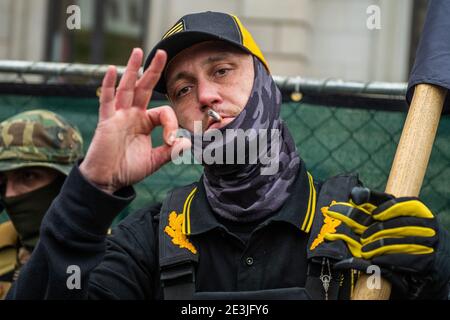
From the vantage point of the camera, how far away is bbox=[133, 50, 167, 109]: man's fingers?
2514mm

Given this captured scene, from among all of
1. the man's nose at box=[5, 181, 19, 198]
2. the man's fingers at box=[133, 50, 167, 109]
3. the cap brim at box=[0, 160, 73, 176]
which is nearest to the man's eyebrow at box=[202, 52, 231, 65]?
the man's fingers at box=[133, 50, 167, 109]

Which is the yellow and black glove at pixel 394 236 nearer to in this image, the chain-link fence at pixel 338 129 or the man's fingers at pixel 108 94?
the man's fingers at pixel 108 94

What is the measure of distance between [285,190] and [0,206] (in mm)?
1608

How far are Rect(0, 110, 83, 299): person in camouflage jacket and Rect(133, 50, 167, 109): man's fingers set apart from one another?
154cm

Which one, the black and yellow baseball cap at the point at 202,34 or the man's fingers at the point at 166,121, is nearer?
the man's fingers at the point at 166,121

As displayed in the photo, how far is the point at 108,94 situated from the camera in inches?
99.2

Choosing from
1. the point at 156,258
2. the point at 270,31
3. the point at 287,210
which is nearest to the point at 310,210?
the point at 287,210

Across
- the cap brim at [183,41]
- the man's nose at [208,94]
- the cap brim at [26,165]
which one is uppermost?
the cap brim at [183,41]

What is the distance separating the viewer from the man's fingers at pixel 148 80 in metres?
2.51

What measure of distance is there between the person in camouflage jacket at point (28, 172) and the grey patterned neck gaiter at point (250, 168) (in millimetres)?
1209

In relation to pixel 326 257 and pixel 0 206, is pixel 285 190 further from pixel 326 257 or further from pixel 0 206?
pixel 0 206

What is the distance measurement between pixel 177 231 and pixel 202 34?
64cm

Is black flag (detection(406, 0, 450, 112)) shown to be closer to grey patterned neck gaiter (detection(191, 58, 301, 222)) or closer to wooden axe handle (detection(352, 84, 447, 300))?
wooden axe handle (detection(352, 84, 447, 300))

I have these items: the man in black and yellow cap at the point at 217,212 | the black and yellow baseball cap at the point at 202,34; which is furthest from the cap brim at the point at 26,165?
the black and yellow baseball cap at the point at 202,34
